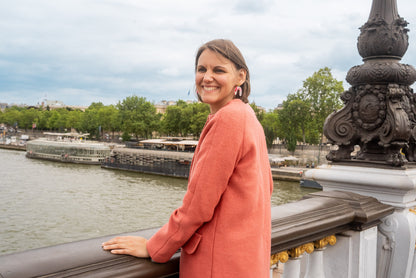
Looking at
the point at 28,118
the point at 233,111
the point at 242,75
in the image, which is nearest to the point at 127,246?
the point at 233,111

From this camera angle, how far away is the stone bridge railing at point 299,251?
95cm

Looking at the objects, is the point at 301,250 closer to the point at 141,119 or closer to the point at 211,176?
the point at 211,176

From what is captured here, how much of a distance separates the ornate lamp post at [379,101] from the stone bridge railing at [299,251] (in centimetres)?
46

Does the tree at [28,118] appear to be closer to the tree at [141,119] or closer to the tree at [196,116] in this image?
the tree at [141,119]

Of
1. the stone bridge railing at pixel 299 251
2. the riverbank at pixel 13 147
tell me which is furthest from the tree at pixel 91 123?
the stone bridge railing at pixel 299 251

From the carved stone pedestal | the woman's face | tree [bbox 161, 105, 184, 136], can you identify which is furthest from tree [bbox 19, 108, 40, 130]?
the woman's face

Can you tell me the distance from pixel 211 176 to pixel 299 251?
33.0 inches

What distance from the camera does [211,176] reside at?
104cm

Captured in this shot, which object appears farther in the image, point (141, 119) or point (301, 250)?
point (141, 119)

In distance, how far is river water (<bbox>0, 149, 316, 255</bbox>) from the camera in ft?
46.3

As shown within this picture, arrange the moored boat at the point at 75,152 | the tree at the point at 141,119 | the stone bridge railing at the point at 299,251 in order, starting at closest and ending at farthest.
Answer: the stone bridge railing at the point at 299,251 → the moored boat at the point at 75,152 → the tree at the point at 141,119

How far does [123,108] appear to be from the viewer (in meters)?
60.1

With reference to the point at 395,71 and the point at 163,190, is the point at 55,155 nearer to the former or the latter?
the point at 163,190

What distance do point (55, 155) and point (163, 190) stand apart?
23.8 metres
